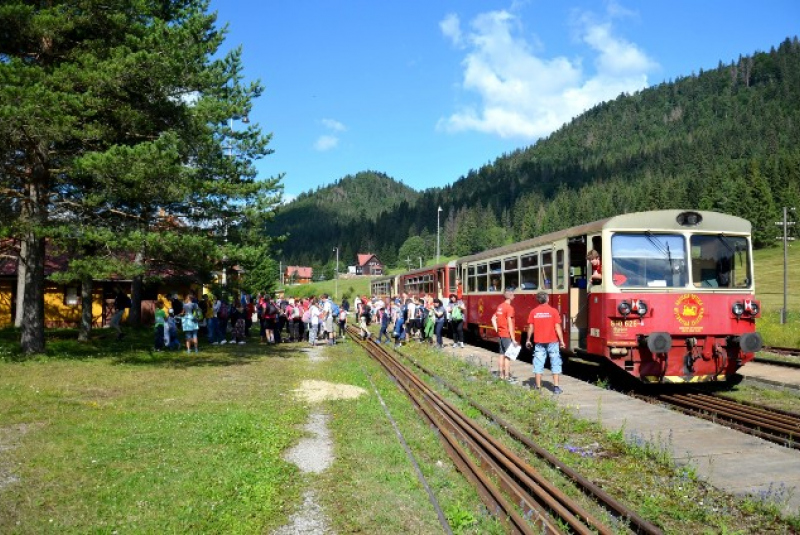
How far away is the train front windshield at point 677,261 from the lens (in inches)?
431

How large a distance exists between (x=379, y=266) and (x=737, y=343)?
156m

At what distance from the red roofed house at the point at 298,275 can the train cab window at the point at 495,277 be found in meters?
135

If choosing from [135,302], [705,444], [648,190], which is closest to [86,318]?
[135,302]

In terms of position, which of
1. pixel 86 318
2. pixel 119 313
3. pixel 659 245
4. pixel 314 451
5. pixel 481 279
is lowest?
pixel 314 451

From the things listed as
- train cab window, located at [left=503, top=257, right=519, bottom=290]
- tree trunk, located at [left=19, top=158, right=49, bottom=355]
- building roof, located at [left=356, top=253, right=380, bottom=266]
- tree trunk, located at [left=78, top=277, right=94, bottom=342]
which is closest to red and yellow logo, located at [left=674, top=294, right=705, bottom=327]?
train cab window, located at [left=503, top=257, right=519, bottom=290]

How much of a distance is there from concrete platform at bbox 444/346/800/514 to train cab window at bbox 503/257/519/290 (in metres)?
4.85

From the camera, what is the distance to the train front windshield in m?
11.0

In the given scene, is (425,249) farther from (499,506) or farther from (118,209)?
(499,506)

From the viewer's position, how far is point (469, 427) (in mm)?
8250

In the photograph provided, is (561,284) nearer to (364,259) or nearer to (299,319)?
(299,319)

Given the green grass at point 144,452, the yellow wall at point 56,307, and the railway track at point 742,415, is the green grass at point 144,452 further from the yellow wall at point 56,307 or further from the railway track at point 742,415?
the yellow wall at point 56,307

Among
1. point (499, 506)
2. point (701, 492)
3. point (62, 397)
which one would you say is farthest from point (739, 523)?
point (62, 397)

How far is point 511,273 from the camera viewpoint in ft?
55.0

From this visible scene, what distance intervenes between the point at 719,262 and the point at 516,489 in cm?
766
